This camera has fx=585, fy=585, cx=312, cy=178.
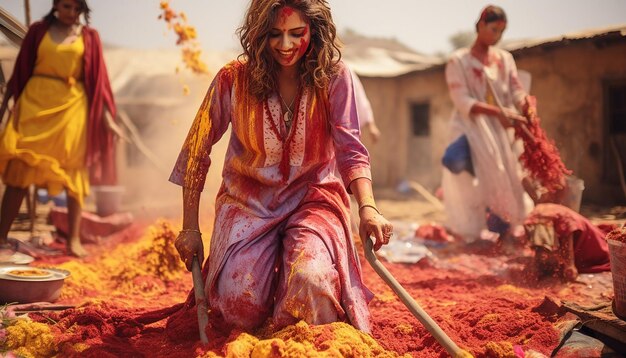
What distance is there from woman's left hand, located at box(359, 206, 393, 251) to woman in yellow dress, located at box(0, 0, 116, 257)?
3.63m

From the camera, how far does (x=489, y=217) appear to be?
6.45 metres

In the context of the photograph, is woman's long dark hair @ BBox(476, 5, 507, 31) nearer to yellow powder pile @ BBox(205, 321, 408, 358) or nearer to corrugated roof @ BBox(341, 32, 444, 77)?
yellow powder pile @ BBox(205, 321, 408, 358)

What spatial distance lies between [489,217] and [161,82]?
326 inches

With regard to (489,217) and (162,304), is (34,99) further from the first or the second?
(489,217)

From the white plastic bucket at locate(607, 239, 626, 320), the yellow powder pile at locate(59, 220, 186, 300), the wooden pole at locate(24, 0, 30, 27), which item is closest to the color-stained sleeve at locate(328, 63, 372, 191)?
the white plastic bucket at locate(607, 239, 626, 320)

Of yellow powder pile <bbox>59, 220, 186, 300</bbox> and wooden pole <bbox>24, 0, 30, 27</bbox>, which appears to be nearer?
yellow powder pile <bbox>59, 220, 186, 300</bbox>

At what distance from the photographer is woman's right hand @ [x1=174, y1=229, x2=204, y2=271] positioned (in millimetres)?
2895

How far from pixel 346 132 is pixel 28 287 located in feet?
6.96

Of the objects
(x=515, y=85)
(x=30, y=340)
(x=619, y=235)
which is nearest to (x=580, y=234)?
(x=619, y=235)

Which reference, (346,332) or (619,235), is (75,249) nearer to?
(346,332)

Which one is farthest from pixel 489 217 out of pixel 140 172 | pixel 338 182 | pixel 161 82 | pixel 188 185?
pixel 161 82

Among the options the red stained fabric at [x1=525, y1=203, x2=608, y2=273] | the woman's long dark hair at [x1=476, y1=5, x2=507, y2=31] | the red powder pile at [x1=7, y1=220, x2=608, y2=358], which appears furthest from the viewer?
the woman's long dark hair at [x1=476, y1=5, x2=507, y2=31]

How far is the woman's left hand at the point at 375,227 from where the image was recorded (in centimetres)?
265

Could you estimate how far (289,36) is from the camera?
2.85 meters
